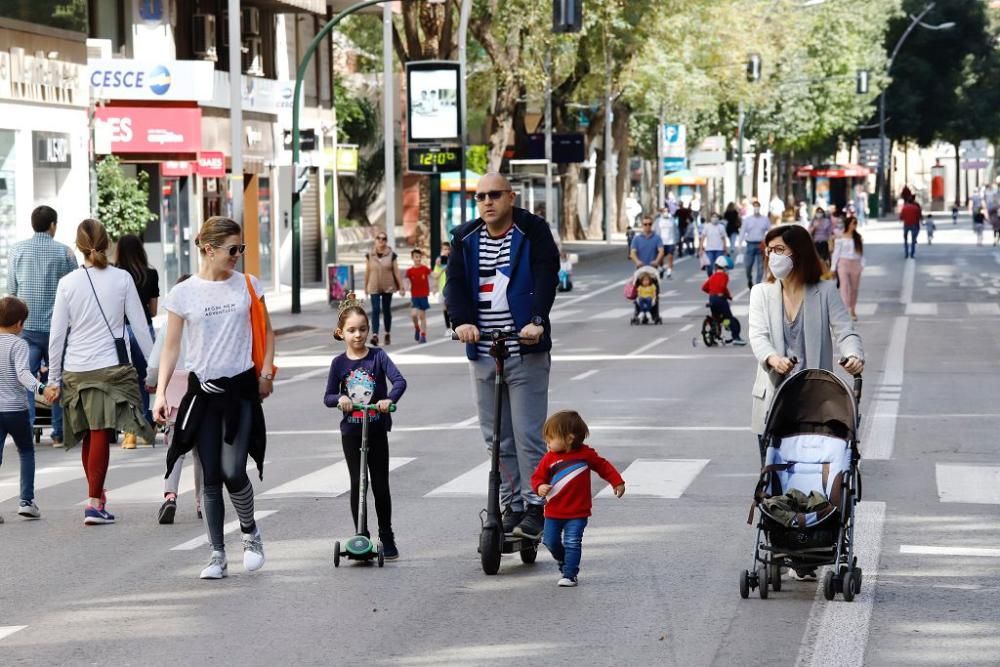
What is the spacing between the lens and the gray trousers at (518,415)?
9.09 metres

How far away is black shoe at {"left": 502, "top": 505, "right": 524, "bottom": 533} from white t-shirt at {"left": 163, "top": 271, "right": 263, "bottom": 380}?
145cm

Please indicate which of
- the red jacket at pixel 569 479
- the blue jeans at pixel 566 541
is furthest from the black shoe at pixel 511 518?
the red jacket at pixel 569 479

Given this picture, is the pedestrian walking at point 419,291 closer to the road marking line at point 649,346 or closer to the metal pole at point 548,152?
the road marking line at point 649,346

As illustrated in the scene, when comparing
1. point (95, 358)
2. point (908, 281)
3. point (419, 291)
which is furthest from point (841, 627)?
point (908, 281)

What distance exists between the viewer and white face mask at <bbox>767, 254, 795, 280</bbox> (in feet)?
29.8

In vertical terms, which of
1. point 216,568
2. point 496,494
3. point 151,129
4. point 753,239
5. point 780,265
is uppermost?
point 151,129

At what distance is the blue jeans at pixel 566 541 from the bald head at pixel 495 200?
142 cm

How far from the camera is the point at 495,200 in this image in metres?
8.95

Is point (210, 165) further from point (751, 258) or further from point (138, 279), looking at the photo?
point (138, 279)

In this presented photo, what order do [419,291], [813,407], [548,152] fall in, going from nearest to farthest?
[813,407] < [419,291] < [548,152]

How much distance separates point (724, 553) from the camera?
9.67 meters

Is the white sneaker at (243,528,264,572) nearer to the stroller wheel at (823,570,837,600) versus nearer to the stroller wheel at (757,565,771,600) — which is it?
the stroller wheel at (757,565,771,600)

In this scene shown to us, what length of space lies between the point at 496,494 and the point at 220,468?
1.32 metres

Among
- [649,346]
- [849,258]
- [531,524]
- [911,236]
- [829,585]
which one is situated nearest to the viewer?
[829,585]
